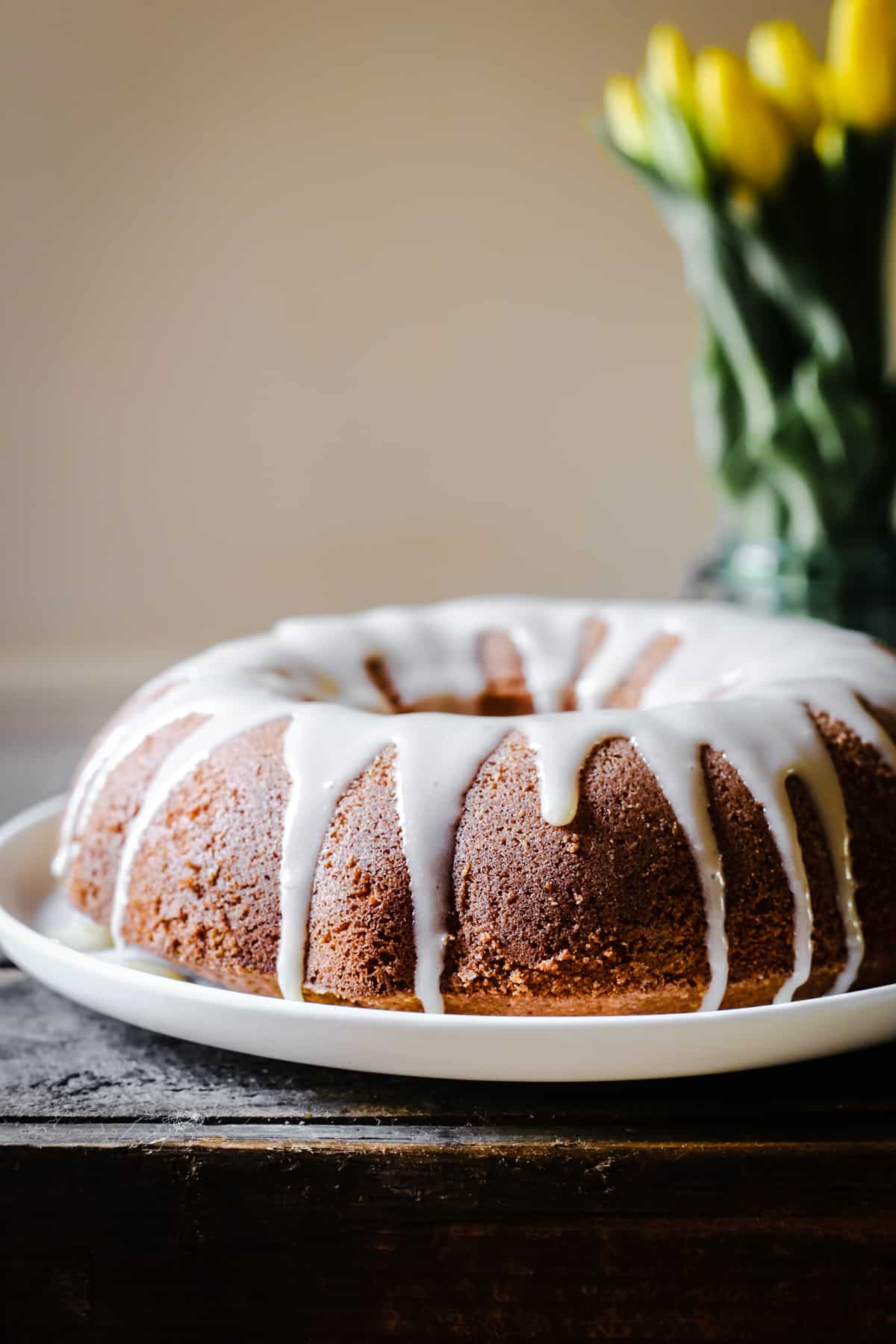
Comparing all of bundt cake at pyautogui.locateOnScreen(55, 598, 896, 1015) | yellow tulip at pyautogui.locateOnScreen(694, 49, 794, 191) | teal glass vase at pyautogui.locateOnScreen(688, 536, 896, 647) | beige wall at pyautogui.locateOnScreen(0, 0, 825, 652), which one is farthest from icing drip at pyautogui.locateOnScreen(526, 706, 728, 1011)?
beige wall at pyautogui.locateOnScreen(0, 0, 825, 652)

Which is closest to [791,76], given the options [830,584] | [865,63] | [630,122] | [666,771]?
[865,63]

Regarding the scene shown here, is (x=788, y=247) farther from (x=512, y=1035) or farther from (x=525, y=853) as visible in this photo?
(x=512, y=1035)

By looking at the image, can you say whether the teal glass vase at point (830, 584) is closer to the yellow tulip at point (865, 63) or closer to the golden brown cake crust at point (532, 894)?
the yellow tulip at point (865, 63)

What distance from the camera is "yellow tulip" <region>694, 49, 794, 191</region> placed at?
1.32m

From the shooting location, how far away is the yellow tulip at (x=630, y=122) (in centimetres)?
145

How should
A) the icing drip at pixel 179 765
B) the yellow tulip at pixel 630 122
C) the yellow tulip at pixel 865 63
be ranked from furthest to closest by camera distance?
the yellow tulip at pixel 630 122
the yellow tulip at pixel 865 63
the icing drip at pixel 179 765

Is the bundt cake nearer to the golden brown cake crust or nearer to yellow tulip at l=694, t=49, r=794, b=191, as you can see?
the golden brown cake crust

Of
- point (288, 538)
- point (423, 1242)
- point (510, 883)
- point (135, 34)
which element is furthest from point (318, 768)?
point (135, 34)

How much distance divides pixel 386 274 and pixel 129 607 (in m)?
0.88

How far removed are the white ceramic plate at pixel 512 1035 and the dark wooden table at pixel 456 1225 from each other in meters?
0.03

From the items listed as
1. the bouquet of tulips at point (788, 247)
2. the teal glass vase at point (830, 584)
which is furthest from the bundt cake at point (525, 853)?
the bouquet of tulips at point (788, 247)

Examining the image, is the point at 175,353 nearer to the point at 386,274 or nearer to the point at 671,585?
the point at 386,274

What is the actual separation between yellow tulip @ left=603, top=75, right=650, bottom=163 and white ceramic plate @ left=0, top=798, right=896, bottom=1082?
1.05m

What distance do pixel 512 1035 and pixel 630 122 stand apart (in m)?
1.14
